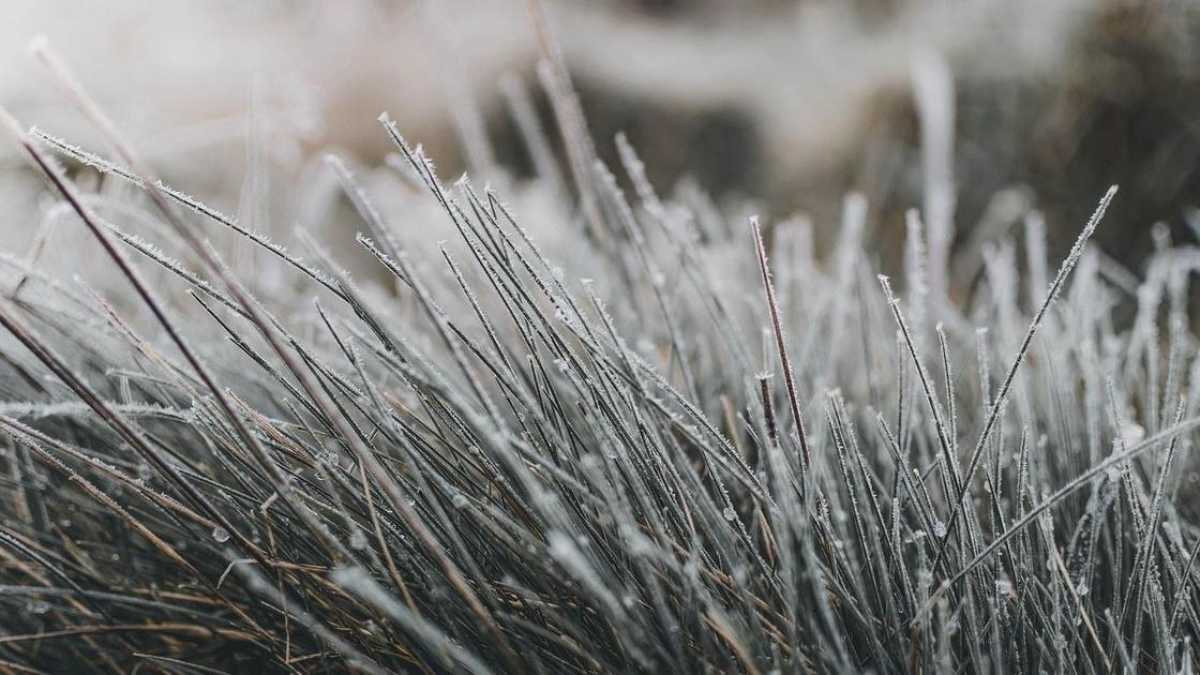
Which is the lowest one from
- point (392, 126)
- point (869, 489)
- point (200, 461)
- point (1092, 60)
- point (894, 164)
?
point (200, 461)

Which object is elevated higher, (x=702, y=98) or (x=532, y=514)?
(x=702, y=98)

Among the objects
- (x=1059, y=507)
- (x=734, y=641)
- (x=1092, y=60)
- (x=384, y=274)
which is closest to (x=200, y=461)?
(x=734, y=641)

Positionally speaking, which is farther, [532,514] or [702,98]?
[702,98]

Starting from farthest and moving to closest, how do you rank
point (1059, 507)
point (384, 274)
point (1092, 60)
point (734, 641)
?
1. point (384, 274)
2. point (1092, 60)
3. point (1059, 507)
4. point (734, 641)

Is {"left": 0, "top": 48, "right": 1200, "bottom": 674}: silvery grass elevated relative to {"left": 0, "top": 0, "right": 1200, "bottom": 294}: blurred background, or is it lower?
lower

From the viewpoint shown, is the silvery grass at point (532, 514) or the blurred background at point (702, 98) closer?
the silvery grass at point (532, 514)

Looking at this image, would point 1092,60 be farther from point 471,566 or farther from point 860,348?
point 471,566

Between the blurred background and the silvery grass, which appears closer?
the silvery grass

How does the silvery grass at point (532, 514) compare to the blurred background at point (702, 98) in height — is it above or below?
below
